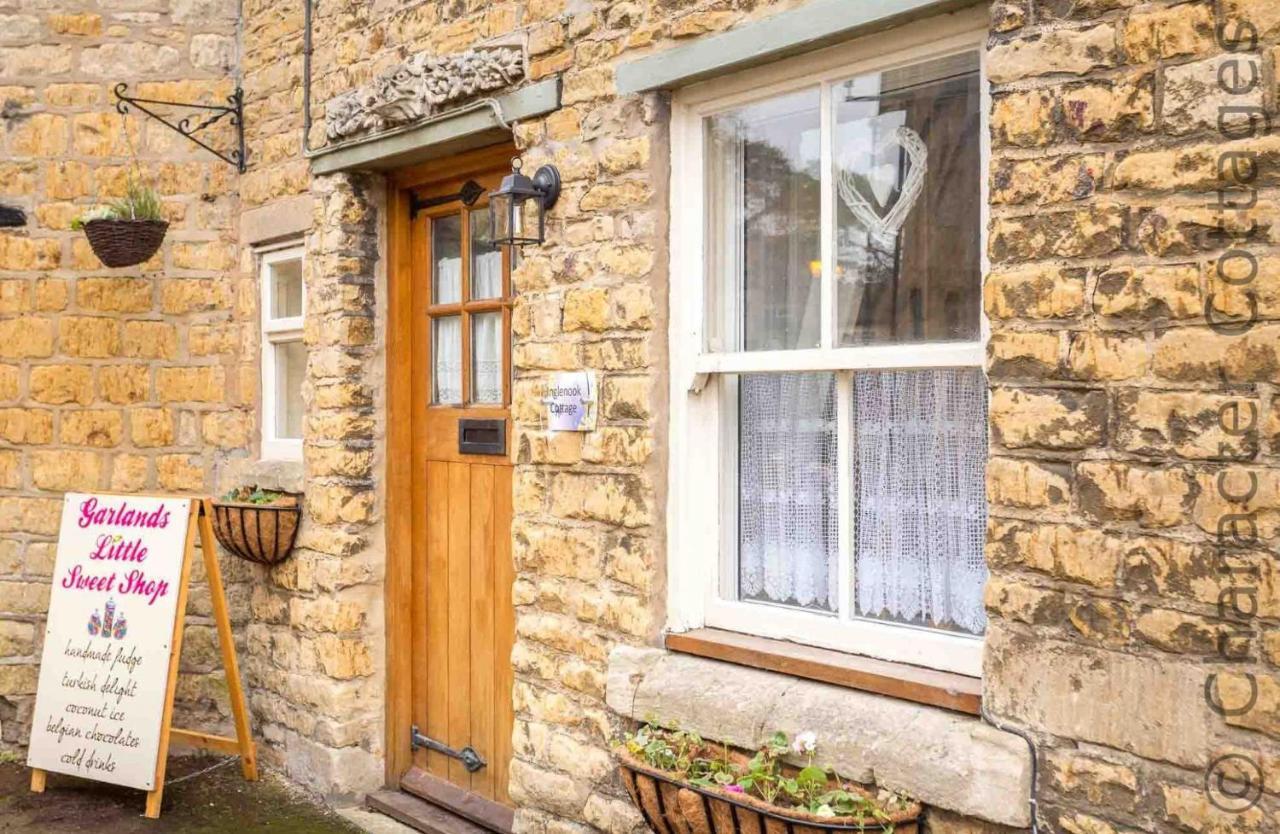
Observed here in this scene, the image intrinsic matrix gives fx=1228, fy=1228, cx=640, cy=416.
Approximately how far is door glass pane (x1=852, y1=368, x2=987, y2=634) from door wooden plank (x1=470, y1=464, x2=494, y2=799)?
173 cm

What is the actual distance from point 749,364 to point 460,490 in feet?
5.47

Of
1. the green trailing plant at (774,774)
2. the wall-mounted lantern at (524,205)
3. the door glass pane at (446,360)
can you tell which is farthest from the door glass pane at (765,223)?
the door glass pane at (446,360)

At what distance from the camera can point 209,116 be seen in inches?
218

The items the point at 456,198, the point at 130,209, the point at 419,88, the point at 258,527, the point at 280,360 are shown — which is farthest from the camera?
the point at 280,360

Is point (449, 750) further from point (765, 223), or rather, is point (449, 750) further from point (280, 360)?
point (765, 223)

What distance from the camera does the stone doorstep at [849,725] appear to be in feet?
8.89

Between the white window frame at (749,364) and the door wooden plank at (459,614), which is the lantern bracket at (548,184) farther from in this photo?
the door wooden plank at (459,614)

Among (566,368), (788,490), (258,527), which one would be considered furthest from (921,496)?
Answer: (258,527)

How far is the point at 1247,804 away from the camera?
2.38 metres

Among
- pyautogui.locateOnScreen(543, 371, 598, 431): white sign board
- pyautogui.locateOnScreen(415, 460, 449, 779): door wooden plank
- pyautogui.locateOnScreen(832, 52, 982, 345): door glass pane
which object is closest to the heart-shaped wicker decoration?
pyautogui.locateOnScreen(832, 52, 982, 345): door glass pane

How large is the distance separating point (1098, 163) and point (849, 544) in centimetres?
115

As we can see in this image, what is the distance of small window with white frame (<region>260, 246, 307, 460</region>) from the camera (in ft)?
17.7

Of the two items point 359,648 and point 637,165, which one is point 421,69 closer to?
point 637,165

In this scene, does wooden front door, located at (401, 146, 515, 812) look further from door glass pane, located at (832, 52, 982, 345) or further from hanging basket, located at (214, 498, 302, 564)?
→ door glass pane, located at (832, 52, 982, 345)
